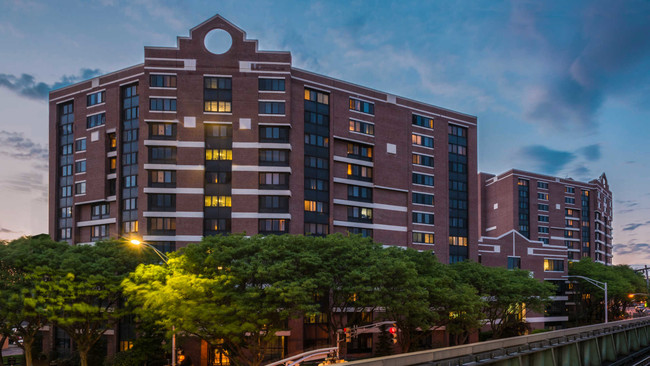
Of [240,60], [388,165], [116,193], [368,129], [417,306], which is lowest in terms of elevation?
[417,306]

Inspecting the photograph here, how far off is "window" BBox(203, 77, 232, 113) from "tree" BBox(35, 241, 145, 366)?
2140 centimetres

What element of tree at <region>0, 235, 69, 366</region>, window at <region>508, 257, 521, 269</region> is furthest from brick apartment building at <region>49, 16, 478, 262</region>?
window at <region>508, 257, 521, 269</region>

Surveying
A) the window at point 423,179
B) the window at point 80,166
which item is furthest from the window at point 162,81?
the window at point 423,179

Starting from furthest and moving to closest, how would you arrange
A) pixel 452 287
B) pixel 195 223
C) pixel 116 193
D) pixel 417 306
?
→ pixel 116 193 → pixel 195 223 → pixel 452 287 → pixel 417 306

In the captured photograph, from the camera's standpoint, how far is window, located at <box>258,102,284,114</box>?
2501 inches

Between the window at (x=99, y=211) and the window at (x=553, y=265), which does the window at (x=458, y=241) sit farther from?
the window at (x=99, y=211)

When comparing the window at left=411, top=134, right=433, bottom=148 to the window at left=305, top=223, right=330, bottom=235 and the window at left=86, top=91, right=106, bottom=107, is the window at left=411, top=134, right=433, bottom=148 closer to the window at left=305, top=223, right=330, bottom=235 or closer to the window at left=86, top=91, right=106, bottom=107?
the window at left=305, top=223, right=330, bottom=235

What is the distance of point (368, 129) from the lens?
74312mm

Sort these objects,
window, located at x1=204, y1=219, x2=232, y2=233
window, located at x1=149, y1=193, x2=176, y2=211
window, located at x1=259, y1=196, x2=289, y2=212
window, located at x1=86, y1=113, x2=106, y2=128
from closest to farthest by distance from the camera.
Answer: window, located at x1=204, y1=219, x2=232, y2=233
window, located at x1=149, y1=193, x2=176, y2=211
window, located at x1=259, y1=196, x2=289, y2=212
window, located at x1=86, y1=113, x2=106, y2=128

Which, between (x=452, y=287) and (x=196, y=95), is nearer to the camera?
(x=452, y=287)

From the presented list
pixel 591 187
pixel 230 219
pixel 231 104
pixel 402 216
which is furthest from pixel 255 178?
pixel 591 187

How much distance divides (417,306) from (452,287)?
11258mm

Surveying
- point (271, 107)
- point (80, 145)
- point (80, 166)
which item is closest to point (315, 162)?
point (271, 107)

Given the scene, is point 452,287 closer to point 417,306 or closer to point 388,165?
point 417,306
